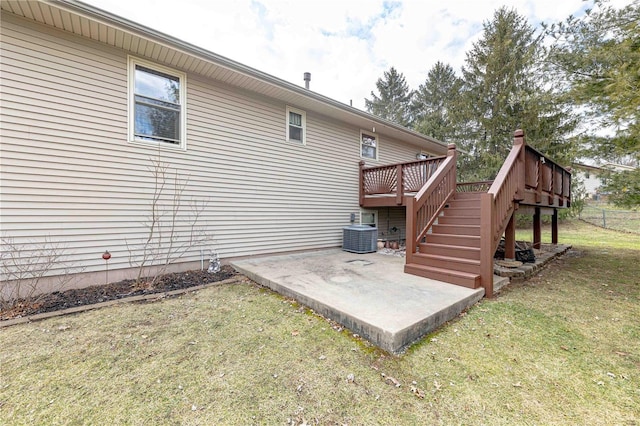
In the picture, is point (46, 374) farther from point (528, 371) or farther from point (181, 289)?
point (528, 371)

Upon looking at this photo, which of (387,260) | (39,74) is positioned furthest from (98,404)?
(387,260)

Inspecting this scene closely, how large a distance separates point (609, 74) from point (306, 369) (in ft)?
23.6

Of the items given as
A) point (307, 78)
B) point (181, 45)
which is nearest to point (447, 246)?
point (181, 45)

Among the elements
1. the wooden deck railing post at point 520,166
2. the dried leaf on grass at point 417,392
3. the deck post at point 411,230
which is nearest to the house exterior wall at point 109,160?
the deck post at point 411,230

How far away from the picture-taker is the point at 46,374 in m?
2.30

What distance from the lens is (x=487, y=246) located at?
403cm

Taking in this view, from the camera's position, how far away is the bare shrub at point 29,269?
12.5ft

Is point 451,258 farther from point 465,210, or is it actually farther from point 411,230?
point 465,210

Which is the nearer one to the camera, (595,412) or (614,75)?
(595,412)

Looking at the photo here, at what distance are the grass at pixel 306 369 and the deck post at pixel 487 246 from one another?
0.37 metres

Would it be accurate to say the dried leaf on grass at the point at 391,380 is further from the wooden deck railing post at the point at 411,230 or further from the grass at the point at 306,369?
the wooden deck railing post at the point at 411,230

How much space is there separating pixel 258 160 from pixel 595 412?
6356 millimetres

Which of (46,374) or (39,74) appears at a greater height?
(39,74)

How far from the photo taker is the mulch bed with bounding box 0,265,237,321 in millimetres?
3598
